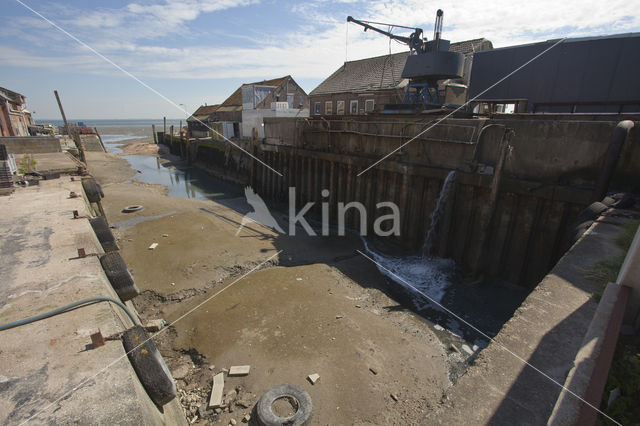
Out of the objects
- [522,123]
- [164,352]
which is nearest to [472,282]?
[522,123]

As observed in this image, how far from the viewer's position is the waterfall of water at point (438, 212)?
10273 millimetres

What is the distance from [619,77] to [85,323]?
20811mm

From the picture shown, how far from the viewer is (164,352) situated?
6.74 metres

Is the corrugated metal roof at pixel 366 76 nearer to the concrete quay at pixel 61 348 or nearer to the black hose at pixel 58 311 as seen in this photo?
the concrete quay at pixel 61 348

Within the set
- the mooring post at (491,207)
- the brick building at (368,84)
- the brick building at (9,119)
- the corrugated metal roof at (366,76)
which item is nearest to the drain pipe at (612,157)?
the mooring post at (491,207)

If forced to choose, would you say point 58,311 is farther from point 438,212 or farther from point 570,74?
point 570,74

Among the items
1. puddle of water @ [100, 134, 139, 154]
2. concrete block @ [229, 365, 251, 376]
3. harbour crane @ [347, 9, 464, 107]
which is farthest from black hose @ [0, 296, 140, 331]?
puddle of water @ [100, 134, 139, 154]

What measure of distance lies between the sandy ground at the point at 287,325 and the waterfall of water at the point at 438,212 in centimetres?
234

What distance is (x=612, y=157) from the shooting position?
7312 mm

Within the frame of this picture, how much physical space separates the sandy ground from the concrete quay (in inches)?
74.8

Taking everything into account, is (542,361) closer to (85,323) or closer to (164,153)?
(85,323)

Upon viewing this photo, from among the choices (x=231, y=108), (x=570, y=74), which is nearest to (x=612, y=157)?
(x=570, y=74)

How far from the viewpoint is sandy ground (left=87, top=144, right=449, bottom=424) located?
18.7 ft

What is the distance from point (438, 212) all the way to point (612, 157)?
189 inches
